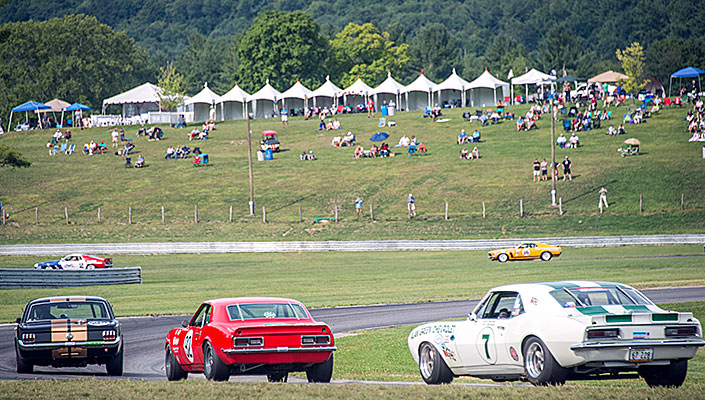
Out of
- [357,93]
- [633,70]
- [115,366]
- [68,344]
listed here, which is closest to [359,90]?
[357,93]

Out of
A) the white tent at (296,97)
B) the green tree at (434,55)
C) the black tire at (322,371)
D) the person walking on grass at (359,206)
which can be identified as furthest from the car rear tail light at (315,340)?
the green tree at (434,55)

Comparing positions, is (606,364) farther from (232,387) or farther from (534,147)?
(534,147)

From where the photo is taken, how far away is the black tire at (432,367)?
524 inches

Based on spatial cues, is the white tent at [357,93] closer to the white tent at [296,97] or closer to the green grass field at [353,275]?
the white tent at [296,97]

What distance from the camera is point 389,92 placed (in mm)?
99625

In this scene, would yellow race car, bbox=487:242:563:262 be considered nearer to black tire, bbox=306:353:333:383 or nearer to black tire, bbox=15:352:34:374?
black tire, bbox=15:352:34:374

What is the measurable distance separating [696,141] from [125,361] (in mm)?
63985

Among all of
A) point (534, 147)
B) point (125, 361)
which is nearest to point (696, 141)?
point (534, 147)

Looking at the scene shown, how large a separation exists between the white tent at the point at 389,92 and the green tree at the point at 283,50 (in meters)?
31.0

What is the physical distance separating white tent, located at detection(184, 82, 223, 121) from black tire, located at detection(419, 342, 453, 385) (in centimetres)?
9153

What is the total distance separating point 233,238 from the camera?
57.9 metres

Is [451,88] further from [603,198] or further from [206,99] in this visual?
[603,198]

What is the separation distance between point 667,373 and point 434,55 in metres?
165

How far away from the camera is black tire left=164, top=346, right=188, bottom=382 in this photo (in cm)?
1480
